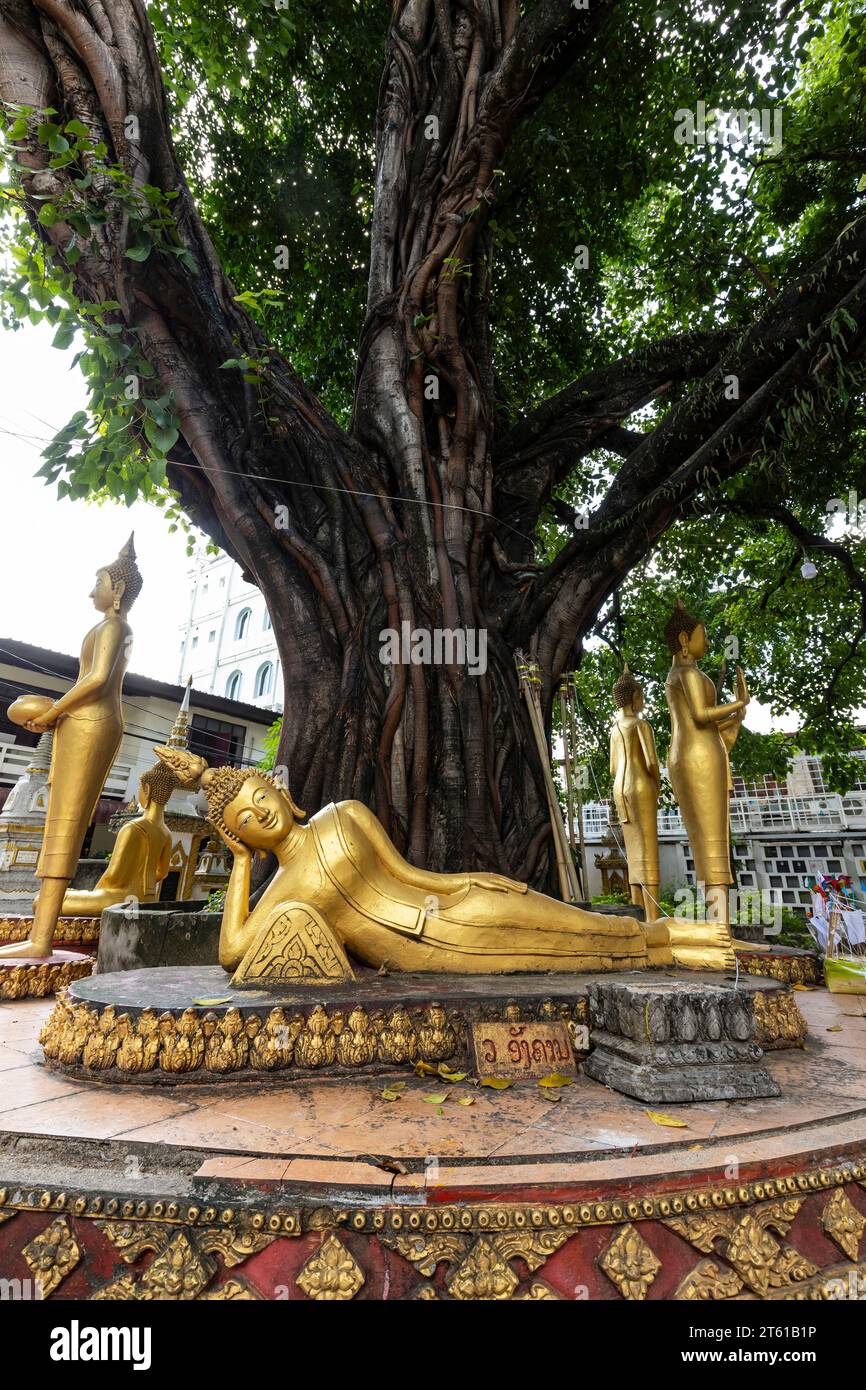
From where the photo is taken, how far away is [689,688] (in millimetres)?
4395

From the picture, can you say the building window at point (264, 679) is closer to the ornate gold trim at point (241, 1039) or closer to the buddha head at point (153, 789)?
the buddha head at point (153, 789)

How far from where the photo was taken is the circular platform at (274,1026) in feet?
6.84

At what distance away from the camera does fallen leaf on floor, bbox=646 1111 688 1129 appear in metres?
1.75

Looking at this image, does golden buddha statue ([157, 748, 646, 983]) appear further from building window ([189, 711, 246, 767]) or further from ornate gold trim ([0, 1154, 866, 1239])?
building window ([189, 711, 246, 767])

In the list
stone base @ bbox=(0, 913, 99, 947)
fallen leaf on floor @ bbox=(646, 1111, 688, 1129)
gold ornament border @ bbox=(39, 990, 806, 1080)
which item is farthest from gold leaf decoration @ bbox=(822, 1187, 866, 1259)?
stone base @ bbox=(0, 913, 99, 947)

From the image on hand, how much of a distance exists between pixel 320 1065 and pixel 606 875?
13684mm

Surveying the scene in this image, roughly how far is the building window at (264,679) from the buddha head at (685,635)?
79.0ft

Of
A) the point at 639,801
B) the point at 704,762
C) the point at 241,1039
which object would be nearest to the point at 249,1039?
the point at 241,1039

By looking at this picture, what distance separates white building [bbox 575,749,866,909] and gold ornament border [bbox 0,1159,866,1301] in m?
19.0

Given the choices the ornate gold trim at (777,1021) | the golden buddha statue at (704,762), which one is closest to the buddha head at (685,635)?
the golden buddha statue at (704,762)

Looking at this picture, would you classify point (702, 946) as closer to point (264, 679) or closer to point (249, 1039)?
point (249, 1039)

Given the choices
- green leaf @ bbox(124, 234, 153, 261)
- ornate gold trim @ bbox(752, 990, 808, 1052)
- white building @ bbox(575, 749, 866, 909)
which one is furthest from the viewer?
white building @ bbox(575, 749, 866, 909)

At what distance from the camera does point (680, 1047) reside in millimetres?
2078
